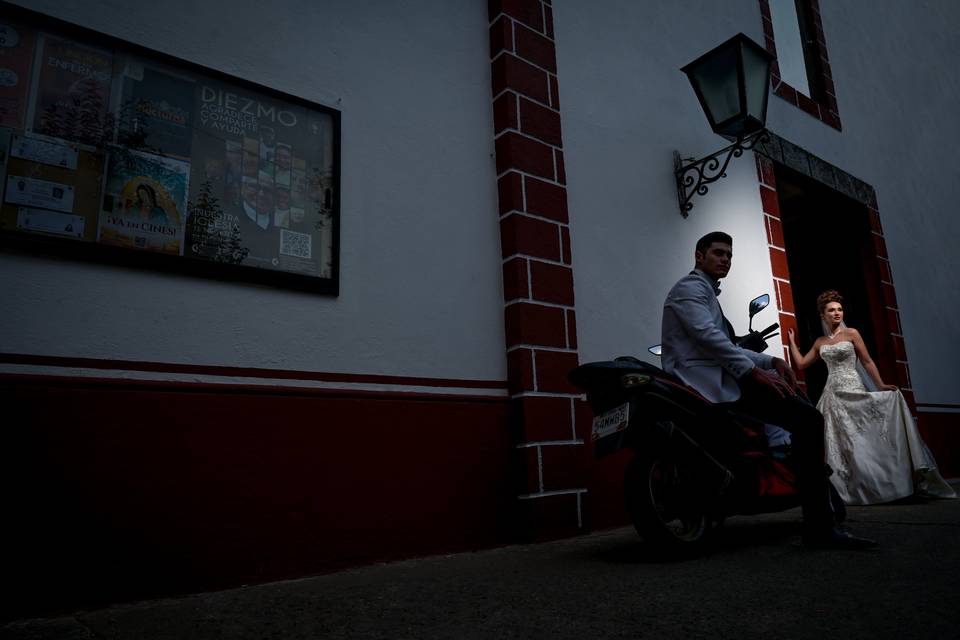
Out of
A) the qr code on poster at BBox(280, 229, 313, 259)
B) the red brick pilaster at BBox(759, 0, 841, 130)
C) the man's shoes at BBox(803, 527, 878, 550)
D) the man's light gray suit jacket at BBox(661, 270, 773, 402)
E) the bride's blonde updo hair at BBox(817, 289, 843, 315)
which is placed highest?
the red brick pilaster at BBox(759, 0, 841, 130)

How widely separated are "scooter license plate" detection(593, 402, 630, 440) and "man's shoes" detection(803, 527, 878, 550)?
1083mm

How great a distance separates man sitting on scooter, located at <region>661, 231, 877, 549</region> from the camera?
2928 mm

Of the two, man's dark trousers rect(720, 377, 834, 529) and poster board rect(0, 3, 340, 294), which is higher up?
poster board rect(0, 3, 340, 294)

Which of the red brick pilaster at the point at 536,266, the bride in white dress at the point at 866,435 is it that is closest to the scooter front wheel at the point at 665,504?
the red brick pilaster at the point at 536,266

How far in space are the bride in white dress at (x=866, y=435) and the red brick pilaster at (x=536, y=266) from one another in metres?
2.56

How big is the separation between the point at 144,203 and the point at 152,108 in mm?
468

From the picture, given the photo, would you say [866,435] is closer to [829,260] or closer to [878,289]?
[878,289]

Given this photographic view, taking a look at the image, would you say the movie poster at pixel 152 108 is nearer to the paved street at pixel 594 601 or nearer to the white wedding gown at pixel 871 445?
the paved street at pixel 594 601

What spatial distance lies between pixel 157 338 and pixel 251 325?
407 millimetres

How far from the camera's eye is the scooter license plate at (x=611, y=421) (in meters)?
2.76

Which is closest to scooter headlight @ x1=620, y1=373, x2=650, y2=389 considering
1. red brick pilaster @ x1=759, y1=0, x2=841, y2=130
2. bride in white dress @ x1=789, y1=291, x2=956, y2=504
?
bride in white dress @ x1=789, y1=291, x2=956, y2=504

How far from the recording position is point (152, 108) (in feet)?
9.37

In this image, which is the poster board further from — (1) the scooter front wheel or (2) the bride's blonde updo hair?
(2) the bride's blonde updo hair

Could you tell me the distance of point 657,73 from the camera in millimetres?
5539
